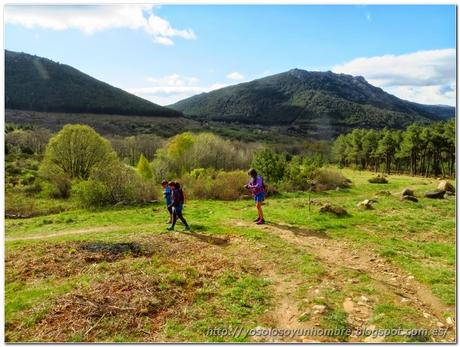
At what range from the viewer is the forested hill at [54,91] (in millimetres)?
164750

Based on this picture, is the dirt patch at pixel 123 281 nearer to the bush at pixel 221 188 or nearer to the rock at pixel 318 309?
the rock at pixel 318 309

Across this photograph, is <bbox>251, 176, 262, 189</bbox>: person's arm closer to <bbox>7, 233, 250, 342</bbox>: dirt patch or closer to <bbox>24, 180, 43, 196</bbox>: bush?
<bbox>7, 233, 250, 342</bbox>: dirt patch

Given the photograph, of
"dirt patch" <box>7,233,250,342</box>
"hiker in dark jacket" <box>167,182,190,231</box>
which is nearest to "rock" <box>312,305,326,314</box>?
"dirt patch" <box>7,233,250,342</box>

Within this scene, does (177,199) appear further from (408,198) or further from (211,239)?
(408,198)

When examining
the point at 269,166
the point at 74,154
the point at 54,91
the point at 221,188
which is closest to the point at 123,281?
the point at 221,188

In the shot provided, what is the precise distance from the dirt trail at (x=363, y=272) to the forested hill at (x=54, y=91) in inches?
6764

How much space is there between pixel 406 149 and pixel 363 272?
6721 cm

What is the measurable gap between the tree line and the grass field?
175 ft

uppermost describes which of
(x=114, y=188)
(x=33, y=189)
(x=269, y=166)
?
(x=269, y=166)

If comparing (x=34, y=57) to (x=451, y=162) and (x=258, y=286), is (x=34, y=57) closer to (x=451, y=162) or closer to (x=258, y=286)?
(x=451, y=162)

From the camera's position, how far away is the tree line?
6656cm

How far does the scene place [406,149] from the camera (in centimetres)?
7112

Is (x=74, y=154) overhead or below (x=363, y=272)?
overhead

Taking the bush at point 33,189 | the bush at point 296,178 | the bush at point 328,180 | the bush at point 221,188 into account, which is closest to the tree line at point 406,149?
the bush at point 328,180
